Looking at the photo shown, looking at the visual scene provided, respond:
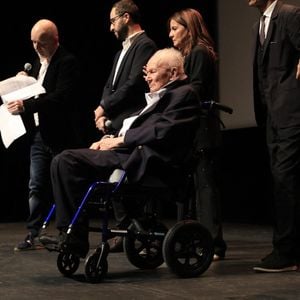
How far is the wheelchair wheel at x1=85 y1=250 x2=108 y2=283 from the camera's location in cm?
290

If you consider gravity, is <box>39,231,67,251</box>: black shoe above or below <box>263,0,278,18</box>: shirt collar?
below

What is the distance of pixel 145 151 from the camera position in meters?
3.01

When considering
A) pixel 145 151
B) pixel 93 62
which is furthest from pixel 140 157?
pixel 93 62

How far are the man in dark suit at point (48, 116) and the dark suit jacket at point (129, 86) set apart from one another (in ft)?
1.00

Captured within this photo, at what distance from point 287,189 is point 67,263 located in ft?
3.06

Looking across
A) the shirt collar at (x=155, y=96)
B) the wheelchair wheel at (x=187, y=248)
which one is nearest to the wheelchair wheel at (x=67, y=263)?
the wheelchair wheel at (x=187, y=248)

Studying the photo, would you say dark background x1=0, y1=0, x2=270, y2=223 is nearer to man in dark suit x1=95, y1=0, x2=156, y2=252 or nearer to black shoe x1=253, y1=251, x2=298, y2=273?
man in dark suit x1=95, y1=0, x2=156, y2=252

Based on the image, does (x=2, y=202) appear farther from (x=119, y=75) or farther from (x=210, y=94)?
(x=210, y=94)

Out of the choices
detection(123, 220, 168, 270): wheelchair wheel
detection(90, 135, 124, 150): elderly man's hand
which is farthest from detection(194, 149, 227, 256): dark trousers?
detection(90, 135, 124, 150): elderly man's hand

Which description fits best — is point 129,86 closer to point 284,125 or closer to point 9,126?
point 9,126

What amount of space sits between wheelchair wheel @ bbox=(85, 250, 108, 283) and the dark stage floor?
0.08 ft

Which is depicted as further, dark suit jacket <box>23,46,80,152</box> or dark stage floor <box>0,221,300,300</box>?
Result: dark suit jacket <box>23,46,80,152</box>

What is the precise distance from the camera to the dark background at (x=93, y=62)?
548 cm

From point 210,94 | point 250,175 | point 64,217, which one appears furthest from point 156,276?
point 250,175
